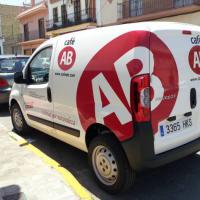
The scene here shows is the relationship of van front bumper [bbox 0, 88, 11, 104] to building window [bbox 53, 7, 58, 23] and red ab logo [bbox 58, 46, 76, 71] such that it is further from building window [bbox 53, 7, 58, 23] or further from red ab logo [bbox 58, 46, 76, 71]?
building window [bbox 53, 7, 58, 23]

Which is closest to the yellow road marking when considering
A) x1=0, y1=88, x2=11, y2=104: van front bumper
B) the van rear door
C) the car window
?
the van rear door

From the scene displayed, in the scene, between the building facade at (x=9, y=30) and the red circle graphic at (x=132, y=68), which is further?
the building facade at (x=9, y=30)

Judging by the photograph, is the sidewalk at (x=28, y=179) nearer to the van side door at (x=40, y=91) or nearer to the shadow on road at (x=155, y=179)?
the shadow on road at (x=155, y=179)

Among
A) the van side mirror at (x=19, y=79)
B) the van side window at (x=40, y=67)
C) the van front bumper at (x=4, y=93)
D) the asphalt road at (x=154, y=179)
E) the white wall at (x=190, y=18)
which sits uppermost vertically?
the white wall at (x=190, y=18)

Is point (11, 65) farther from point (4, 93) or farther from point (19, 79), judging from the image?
point (19, 79)

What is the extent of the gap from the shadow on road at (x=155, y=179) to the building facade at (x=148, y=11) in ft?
44.4

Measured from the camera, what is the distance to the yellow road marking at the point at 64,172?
12.6 ft

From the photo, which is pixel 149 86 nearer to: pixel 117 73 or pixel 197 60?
pixel 117 73

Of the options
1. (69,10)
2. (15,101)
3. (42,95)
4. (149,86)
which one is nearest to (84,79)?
(149,86)

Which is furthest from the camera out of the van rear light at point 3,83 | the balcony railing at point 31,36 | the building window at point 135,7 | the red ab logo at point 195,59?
the balcony railing at point 31,36

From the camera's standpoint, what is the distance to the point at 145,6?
19969mm

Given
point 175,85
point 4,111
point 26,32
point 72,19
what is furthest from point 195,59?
point 26,32

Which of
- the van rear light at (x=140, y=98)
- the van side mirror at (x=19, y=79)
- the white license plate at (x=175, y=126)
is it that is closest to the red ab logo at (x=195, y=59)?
the white license plate at (x=175, y=126)

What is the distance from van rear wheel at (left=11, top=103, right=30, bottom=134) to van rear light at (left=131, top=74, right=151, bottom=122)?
331cm
